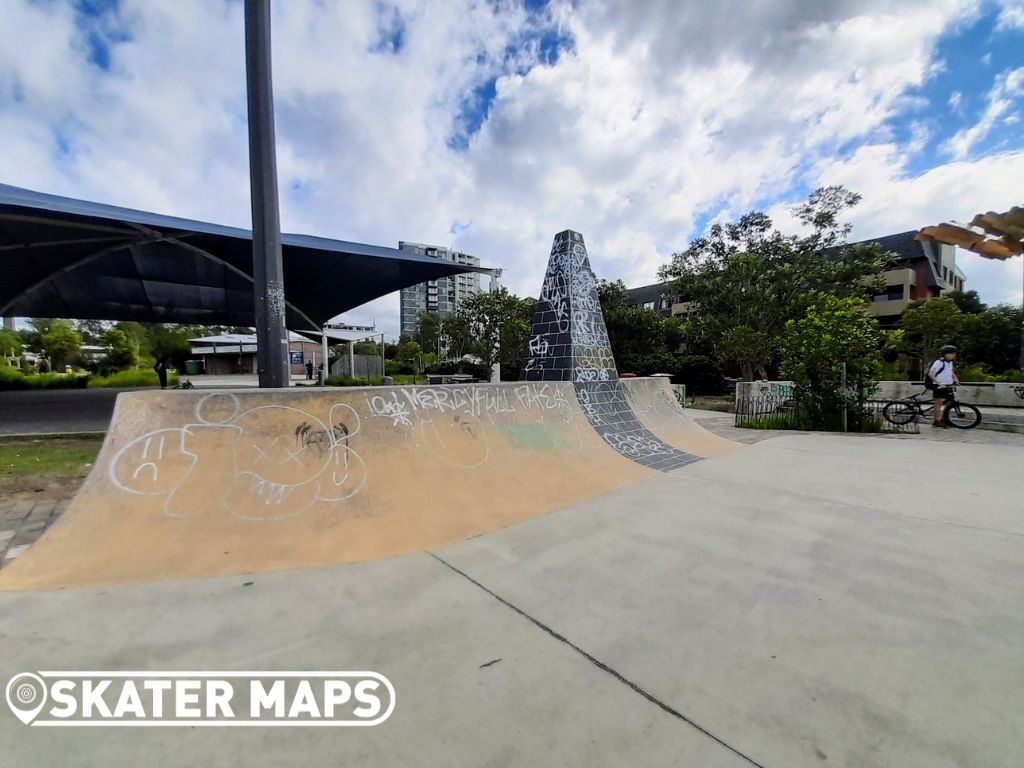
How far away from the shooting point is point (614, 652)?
2.21 m

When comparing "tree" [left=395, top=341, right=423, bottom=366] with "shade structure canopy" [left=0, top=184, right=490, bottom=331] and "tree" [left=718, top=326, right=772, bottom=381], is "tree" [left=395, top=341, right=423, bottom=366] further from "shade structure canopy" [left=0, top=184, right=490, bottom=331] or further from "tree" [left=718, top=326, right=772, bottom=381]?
"tree" [left=718, top=326, right=772, bottom=381]

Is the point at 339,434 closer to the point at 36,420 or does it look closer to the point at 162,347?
the point at 36,420

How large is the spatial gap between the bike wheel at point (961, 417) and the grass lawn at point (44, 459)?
16.8 m

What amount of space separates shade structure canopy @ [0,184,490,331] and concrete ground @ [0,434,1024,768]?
11173 mm

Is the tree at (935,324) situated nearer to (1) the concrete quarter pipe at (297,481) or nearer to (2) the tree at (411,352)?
(1) the concrete quarter pipe at (297,481)

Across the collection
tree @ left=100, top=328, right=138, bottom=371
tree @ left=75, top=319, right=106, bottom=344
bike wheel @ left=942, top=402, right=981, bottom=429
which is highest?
tree @ left=75, top=319, right=106, bottom=344

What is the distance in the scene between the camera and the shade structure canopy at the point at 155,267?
1087cm

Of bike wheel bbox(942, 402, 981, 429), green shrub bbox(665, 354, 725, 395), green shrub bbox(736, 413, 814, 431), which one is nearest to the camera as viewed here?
bike wheel bbox(942, 402, 981, 429)

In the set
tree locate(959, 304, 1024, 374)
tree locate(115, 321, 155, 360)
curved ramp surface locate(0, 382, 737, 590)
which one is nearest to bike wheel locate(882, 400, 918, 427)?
curved ramp surface locate(0, 382, 737, 590)

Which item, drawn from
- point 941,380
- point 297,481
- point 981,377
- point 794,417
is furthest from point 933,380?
point 297,481

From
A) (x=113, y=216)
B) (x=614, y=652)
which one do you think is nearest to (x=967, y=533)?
(x=614, y=652)

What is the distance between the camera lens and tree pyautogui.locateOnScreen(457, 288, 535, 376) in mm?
20703

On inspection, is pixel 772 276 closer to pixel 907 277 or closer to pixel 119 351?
pixel 907 277

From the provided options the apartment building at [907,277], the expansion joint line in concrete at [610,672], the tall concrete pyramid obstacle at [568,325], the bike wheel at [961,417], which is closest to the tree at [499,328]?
the tall concrete pyramid obstacle at [568,325]
